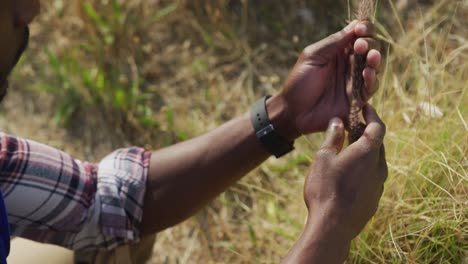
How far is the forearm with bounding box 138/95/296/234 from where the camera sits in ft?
5.60

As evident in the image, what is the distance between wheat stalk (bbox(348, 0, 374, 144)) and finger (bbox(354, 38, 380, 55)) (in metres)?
0.01

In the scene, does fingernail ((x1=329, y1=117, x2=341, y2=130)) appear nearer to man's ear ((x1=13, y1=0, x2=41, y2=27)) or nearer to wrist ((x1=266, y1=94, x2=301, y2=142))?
wrist ((x1=266, y1=94, x2=301, y2=142))

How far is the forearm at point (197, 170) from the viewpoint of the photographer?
1.71 m

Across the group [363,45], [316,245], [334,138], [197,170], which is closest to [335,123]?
[334,138]

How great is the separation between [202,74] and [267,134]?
1.23m

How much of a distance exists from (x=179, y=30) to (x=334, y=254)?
189 centimetres

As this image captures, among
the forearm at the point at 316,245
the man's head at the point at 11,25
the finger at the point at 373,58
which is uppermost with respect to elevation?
the man's head at the point at 11,25

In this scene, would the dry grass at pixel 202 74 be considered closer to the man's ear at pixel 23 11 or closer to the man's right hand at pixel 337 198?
the man's right hand at pixel 337 198

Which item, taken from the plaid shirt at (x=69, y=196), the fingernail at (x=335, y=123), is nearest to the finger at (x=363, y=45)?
the fingernail at (x=335, y=123)

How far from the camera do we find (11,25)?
1.32m

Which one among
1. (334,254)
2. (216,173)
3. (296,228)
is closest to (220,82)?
(296,228)

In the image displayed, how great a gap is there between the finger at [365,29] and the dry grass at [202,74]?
0.51 m

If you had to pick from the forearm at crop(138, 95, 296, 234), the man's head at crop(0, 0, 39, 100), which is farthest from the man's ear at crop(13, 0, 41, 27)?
the forearm at crop(138, 95, 296, 234)

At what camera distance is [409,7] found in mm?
2762
